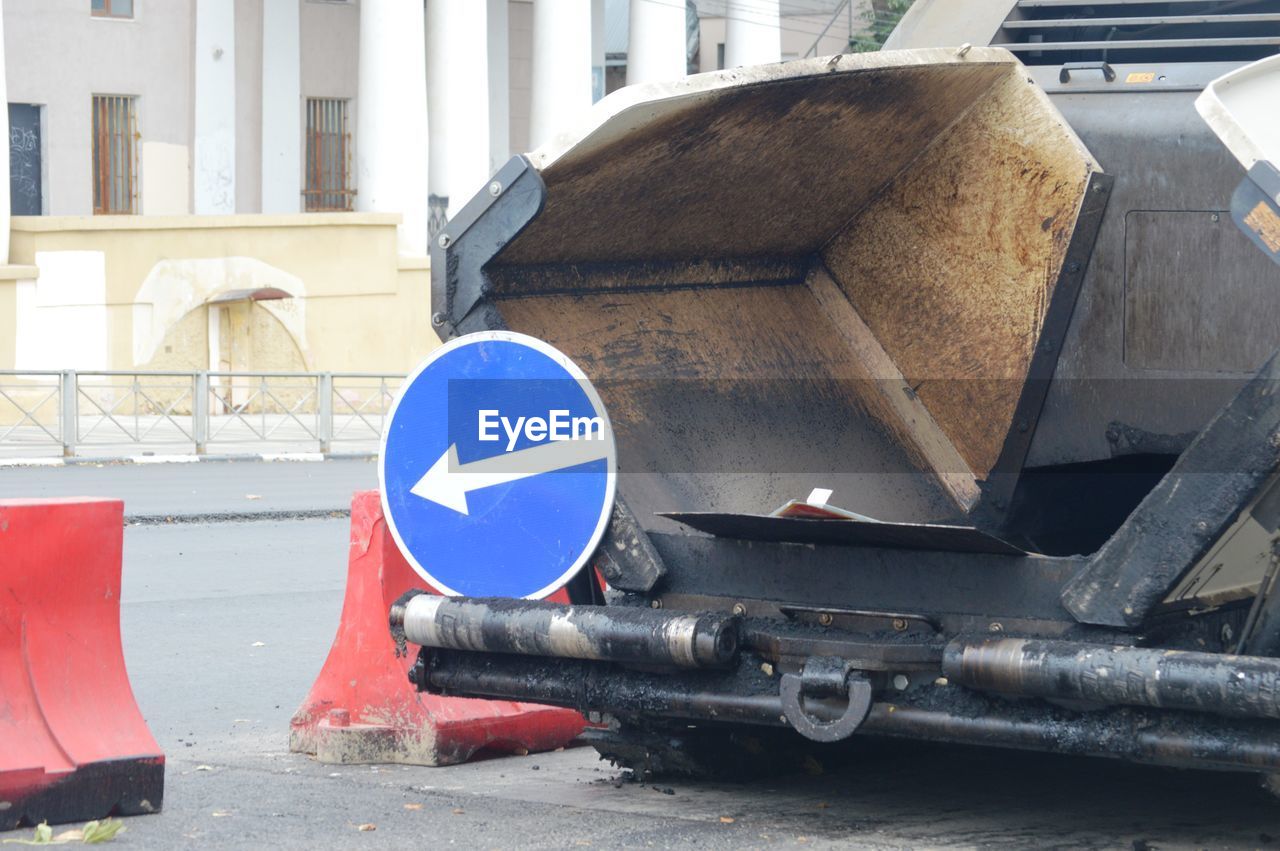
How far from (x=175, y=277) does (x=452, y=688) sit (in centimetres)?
2704

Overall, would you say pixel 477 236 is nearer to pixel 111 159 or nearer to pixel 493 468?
pixel 493 468

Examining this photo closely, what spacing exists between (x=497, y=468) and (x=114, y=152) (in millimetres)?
31368

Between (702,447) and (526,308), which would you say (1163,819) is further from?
(526,308)

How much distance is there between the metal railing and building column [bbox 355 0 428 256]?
8.42 meters

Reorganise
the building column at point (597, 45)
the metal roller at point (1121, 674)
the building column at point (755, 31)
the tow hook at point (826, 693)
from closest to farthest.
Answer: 1. the metal roller at point (1121, 674)
2. the tow hook at point (826, 693)
3. the building column at point (755, 31)
4. the building column at point (597, 45)

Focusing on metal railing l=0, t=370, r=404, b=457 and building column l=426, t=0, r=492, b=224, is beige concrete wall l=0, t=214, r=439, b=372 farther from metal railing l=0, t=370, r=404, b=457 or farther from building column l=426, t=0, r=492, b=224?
metal railing l=0, t=370, r=404, b=457

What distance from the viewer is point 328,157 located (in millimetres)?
38656

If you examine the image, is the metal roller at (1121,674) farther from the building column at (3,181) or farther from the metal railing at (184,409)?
the building column at (3,181)

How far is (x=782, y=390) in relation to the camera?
705 centimetres

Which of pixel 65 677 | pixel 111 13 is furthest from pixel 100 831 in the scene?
pixel 111 13

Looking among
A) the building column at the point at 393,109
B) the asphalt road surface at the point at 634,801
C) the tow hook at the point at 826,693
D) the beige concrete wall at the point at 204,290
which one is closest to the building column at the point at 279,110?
the building column at the point at 393,109

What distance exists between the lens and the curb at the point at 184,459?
22.8m

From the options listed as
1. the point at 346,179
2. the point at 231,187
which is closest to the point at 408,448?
the point at 231,187

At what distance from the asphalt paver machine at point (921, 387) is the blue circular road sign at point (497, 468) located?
126 mm
